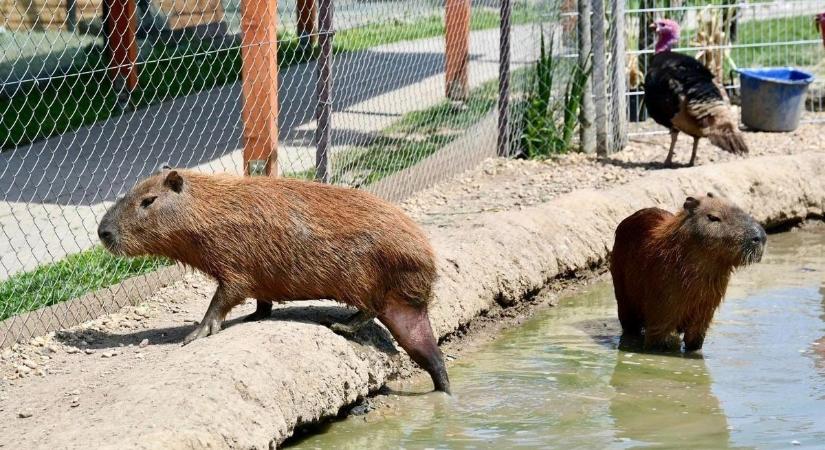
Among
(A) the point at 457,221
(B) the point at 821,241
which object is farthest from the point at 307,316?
(B) the point at 821,241

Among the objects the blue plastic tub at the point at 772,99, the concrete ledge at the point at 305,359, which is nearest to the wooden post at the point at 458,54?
the blue plastic tub at the point at 772,99

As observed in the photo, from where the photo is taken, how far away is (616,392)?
5.83 meters

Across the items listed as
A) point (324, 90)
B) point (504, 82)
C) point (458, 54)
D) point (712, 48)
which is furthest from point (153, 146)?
point (712, 48)

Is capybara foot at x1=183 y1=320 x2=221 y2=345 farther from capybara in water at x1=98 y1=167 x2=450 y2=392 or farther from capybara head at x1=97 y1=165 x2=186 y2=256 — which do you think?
capybara head at x1=97 y1=165 x2=186 y2=256

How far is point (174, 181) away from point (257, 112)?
6.03 ft

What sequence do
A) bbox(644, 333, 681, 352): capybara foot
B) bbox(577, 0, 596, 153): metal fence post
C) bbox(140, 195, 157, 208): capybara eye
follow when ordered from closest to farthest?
1. bbox(140, 195, 157, 208): capybara eye
2. bbox(644, 333, 681, 352): capybara foot
3. bbox(577, 0, 596, 153): metal fence post

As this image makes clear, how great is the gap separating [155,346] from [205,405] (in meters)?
1.23

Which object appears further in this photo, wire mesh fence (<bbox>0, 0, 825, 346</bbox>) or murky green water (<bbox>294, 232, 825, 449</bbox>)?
wire mesh fence (<bbox>0, 0, 825, 346</bbox>)

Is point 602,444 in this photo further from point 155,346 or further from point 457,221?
point 457,221

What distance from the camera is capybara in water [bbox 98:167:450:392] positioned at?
5.50 meters

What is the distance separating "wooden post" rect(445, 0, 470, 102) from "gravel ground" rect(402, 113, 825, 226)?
A: 177cm

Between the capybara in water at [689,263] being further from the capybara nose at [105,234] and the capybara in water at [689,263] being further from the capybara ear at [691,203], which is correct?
the capybara nose at [105,234]

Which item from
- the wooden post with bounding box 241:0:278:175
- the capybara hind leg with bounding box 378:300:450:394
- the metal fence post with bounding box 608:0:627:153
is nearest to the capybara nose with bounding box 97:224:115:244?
the capybara hind leg with bounding box 378:300:450:394

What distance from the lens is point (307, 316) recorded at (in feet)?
19.0
